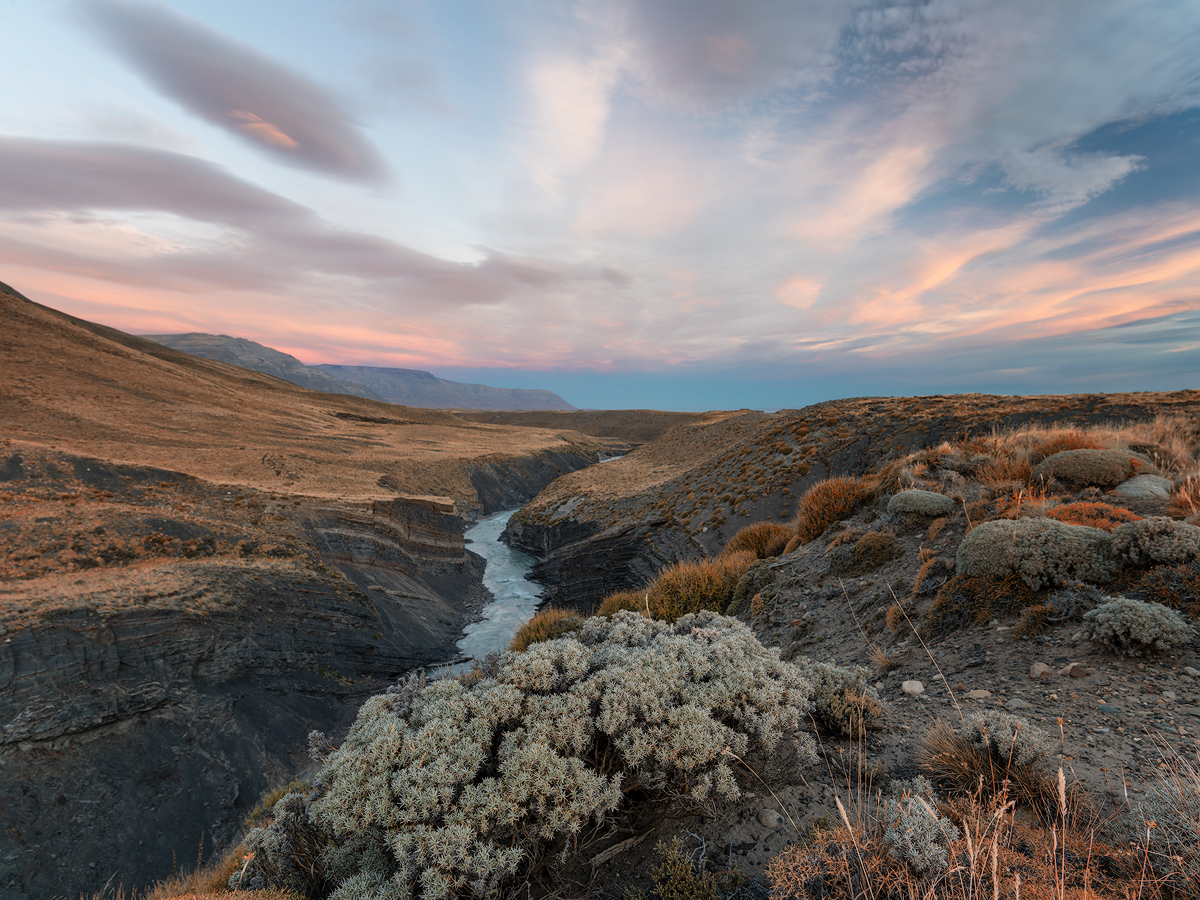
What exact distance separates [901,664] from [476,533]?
35.3 m

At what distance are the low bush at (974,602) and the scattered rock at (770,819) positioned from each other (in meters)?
4.07

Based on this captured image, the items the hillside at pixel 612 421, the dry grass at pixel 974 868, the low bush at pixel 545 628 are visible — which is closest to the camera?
the dry grass at pixel 974 868

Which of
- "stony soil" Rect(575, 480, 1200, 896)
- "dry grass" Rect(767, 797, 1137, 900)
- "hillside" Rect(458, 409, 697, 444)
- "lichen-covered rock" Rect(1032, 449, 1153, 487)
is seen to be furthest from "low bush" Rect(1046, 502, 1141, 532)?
"hillside" Rect(458, 409, 697, 444)

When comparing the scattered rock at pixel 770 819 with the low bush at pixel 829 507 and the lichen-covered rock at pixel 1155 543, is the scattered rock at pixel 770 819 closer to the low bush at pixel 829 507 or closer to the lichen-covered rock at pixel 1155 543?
the lichen-covered rock at pixel 1155 543

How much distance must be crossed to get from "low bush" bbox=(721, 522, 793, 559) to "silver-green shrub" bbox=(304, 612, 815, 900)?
838 cm

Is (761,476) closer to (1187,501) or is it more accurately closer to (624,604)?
(624,604)

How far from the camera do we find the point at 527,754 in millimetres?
3217

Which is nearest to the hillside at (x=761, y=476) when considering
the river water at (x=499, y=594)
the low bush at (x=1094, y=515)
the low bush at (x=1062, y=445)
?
the river water at (x=499, y=594)

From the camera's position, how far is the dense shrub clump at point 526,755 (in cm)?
294

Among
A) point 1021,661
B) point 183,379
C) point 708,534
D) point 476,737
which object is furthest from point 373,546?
point 183,379

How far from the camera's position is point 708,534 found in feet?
62.2

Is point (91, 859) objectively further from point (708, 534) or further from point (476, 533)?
point (476, 533)

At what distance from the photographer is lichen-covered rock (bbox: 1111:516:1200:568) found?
16.7ft

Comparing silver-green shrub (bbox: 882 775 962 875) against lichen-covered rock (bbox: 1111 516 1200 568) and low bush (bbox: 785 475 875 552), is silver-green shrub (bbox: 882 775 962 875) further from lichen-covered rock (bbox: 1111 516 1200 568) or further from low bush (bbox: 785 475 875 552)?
low bush (bbox: 785 475 875 552)
